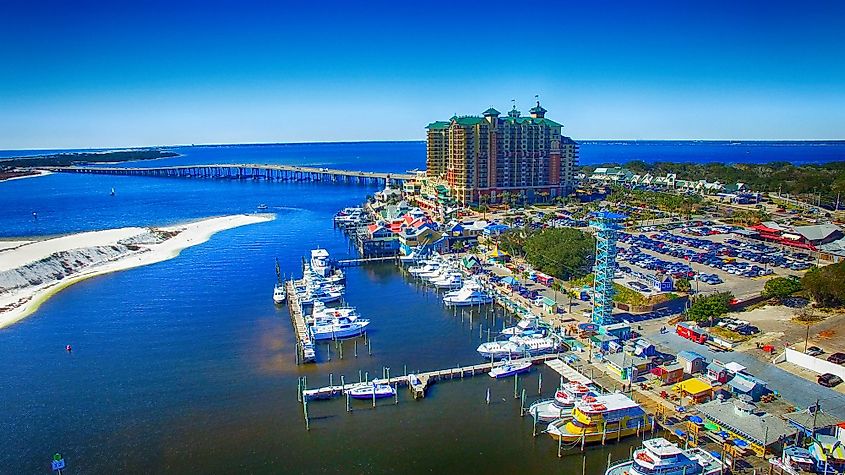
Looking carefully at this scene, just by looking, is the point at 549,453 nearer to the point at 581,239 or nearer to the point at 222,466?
the point at 222,466

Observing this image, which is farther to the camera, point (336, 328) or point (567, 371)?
point (336, 328)

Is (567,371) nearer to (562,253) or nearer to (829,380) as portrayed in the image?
(829,380)

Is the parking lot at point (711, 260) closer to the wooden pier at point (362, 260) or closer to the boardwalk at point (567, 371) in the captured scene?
the boardwalk at point (567, 371)

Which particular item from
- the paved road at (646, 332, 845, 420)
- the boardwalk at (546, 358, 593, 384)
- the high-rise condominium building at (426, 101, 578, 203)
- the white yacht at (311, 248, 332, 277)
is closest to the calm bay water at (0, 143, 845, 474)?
the boardwalk at (546, 358, 593, 384)

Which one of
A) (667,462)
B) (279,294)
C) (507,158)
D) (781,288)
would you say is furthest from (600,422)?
(507,158)

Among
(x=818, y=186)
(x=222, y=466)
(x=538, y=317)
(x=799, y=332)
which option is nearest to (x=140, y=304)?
(x=222, y=466)

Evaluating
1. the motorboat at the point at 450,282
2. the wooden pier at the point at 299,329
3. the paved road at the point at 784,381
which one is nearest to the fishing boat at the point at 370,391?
the wooden pier at the point at 299,329
